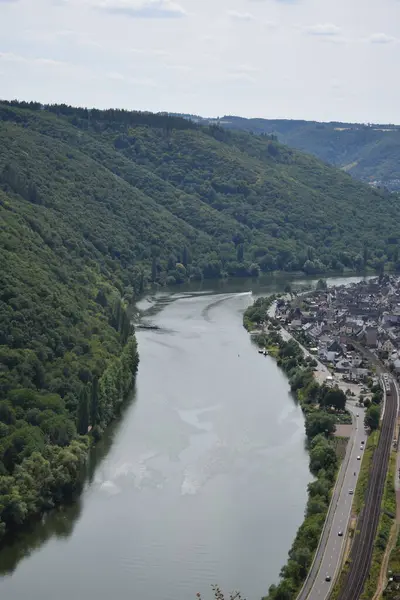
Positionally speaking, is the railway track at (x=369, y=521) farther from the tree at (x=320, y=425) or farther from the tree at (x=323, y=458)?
the tree at (x=320, y=425)

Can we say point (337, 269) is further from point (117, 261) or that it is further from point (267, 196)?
point (117, 261)

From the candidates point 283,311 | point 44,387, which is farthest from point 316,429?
point 283,311

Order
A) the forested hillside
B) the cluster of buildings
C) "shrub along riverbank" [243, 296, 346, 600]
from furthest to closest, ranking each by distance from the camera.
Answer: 1. the cluster of buildings
2. the forested hillside
3. "shrub along riverbank" [243, 296, 346, 600]

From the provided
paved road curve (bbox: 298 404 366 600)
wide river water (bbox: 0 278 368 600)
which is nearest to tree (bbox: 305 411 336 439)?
wide river water (bbox: 0 278 368 600)

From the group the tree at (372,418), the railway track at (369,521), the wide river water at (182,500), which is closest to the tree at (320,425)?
the wide river water at (182,500)

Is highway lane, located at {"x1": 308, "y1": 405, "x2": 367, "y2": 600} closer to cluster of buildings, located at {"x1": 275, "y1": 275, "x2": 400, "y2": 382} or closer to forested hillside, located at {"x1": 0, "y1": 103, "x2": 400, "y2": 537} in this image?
forested hillside, located at {"x1": 0, "y1": 103, "x2": 400, "y2": 537}

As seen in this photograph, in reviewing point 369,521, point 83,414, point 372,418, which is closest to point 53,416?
point 83,414
